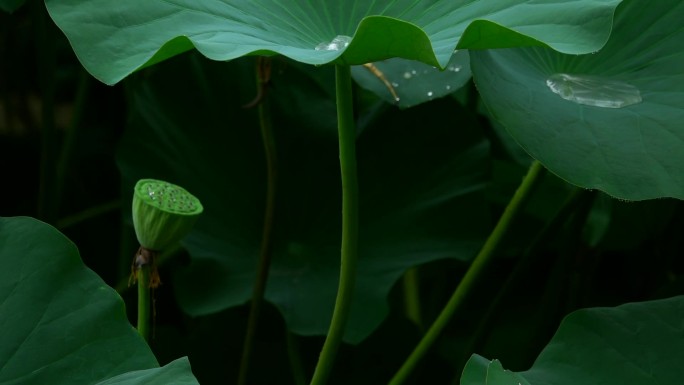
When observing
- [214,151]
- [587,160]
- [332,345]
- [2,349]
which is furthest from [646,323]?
[214,151]

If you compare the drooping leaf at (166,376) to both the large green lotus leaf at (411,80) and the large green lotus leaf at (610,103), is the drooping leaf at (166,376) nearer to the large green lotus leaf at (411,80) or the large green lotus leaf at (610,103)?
the large green lotus leaf at (610,103)

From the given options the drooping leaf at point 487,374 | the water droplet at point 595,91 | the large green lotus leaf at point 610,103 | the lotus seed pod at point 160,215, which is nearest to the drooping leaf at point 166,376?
the lotus seed pod at point 160,215

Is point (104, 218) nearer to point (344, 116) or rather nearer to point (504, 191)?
point (504, 191)

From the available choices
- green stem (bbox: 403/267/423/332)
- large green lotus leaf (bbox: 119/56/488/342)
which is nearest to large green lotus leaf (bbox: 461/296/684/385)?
large green lotus leaf (bbox: 119/56/488/342)

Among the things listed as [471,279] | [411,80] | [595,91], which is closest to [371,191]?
[411,80]

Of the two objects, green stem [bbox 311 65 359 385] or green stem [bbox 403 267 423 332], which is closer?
green stem [bbox 311 65 359 385]

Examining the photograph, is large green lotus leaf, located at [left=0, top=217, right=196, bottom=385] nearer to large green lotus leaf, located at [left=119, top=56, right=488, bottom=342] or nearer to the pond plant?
the pond plant
